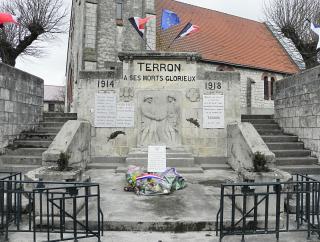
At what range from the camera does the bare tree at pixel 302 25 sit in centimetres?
1583

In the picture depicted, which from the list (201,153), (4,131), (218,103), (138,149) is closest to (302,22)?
(218,103)

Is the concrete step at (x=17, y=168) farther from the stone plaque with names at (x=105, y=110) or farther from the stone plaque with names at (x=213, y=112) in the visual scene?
the stone plaque with names at (x=213, y=112)

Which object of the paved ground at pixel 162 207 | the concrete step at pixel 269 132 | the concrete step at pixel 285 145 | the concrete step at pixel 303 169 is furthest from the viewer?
the concrete step at pixel 269 132

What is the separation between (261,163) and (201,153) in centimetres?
444

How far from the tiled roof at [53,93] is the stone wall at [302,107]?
4640 cm

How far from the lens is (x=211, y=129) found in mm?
10258

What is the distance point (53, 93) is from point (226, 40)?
40122 millimetres

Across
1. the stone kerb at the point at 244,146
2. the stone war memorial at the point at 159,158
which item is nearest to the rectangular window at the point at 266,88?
the stone war memorial at the point at 159,158

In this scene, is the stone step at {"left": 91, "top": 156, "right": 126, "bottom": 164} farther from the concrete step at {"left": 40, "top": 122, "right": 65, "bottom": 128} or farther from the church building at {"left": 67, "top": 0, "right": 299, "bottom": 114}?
the church building at {"left": 67, "top": 0, "right": 299, "bottom": 114}

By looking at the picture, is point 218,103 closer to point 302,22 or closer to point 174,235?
Result: point 174,235

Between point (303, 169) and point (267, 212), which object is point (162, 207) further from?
point (303, 169)

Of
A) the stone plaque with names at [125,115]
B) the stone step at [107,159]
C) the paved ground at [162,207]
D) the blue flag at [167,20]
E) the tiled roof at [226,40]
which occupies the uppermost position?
the tiled roof at [226,40]

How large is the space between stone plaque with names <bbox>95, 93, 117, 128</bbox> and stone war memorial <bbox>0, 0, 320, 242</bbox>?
0.10ft

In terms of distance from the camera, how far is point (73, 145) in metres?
8.23
